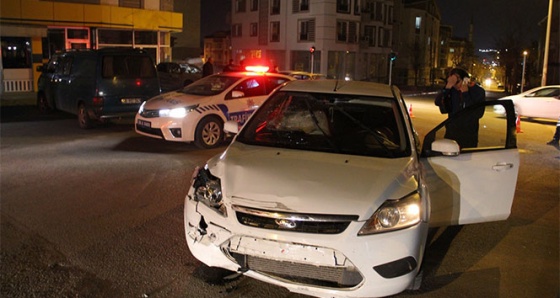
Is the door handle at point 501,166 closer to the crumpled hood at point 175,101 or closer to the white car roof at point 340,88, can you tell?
the white car roof at point 340,88

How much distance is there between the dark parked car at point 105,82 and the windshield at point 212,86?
1.99m

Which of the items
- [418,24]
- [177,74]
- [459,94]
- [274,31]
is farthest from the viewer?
[418,24]

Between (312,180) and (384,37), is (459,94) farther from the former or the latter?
(384,37)

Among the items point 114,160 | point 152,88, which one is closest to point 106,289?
point 114,160

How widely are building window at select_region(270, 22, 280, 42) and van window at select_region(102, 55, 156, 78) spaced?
38402 mm

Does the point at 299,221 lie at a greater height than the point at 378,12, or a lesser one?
lesser

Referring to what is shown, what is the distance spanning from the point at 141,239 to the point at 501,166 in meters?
3.65

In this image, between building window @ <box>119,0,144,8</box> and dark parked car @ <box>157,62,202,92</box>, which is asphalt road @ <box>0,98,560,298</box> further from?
building window @ <box>119,0,144,8</box>

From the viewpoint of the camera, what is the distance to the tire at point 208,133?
33.6 ft

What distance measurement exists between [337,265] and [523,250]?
9.34 ft

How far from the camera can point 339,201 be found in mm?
3518

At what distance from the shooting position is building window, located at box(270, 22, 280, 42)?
164ft

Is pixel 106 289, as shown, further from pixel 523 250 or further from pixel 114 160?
pixel 114 160

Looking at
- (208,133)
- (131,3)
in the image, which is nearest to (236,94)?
(208,133)
